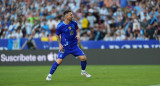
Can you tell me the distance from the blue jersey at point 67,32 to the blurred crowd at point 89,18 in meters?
10.1

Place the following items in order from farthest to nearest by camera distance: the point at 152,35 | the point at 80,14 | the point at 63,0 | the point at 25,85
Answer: the point at 63,0, the point at 80,14, the point at 152,35, the point at 25,85

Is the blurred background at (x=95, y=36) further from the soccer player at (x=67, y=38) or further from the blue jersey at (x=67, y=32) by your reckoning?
the blue jersey at (x=67, y=32)

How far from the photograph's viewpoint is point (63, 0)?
26.9 metres

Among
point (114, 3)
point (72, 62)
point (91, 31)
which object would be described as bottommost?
point (72, 62)

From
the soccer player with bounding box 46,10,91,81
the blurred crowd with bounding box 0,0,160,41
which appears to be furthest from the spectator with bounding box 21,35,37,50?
the soccer player with bounding box 46,10,91,81

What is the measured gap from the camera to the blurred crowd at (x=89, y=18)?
71.8 ft

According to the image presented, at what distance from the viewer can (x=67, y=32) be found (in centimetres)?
1186

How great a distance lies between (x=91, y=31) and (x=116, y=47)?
219 centimetres

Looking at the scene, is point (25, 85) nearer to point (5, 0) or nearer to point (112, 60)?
point (112, 60)

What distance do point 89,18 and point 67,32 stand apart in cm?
1215

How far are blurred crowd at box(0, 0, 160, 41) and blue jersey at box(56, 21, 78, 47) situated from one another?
33.1 ft

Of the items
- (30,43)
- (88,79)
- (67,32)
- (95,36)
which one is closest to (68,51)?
(67,32)

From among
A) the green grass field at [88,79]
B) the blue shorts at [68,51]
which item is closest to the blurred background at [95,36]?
the green grass field at [88,79]

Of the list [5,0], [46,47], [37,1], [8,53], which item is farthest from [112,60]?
[5,0]
